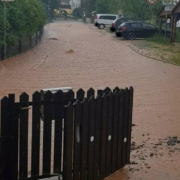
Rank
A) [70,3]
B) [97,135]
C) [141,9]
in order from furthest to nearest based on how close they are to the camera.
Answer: [70,3], [141,9], [97,135]

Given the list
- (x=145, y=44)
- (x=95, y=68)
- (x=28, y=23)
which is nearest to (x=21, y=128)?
(x=95, y=68)

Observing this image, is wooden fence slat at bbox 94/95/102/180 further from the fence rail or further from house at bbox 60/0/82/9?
house at bbox 60/0/82/9

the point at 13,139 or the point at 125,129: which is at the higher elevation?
the point at 13,139

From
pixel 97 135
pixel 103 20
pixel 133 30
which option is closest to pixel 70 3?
pixel 103 20

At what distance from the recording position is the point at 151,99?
48.7 ft

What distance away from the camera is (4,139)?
5.90 meters

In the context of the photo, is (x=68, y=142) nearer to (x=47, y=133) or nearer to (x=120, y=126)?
(x=47, y=133)

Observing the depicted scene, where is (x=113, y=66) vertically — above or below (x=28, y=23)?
below

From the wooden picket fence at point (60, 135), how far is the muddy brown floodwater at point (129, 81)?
808 mm

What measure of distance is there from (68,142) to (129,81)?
13222mm

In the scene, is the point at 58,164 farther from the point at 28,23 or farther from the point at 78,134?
the point at 28,23

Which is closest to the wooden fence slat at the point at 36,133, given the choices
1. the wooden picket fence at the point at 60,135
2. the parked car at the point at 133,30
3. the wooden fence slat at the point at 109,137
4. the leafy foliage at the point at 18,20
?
the wooden picket fence at the point at 60,135

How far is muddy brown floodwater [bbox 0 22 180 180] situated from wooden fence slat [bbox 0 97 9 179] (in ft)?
6.11

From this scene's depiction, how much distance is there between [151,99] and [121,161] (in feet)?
25.0
